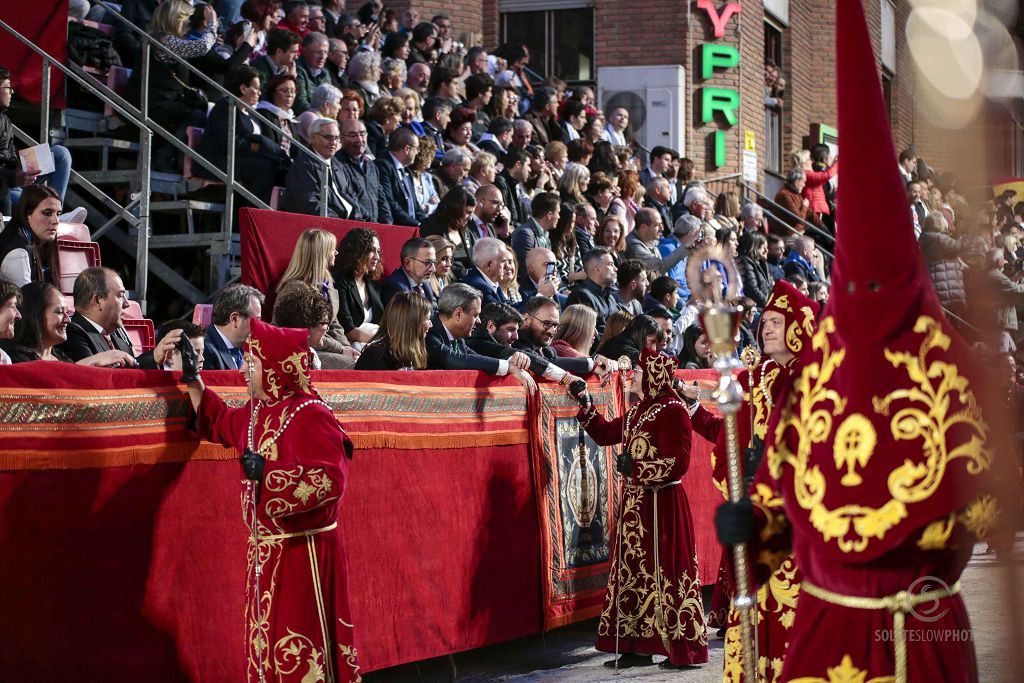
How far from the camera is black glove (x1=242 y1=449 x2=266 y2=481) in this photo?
561 cm

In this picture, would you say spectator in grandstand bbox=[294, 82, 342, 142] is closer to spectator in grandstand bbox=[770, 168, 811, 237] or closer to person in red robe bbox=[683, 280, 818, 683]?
person in red robe bbox=[683, 280, 818, 683]

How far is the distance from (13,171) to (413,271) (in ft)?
8.95

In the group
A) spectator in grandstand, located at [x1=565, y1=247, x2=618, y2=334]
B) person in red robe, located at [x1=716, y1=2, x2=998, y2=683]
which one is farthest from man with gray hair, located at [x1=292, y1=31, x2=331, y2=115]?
person in red robe, located at [x1=716, y1=2, x2=998, y2=683]

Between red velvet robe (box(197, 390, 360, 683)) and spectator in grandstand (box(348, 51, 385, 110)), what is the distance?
8.01 meters

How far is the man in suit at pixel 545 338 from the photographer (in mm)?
9047

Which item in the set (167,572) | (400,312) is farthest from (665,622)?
(167,572)

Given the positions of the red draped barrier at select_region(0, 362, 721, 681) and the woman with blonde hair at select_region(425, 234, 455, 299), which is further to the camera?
the woman with blonde hair at select_region(425, 234, 455, 299)

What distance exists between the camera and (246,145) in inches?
432

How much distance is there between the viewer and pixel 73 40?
10.9 m

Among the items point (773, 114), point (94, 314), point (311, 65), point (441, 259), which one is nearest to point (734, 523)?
point (94, 314)

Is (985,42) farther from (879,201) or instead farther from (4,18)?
(4,18)

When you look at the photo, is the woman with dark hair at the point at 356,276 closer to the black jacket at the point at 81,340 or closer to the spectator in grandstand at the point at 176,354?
the spectator in grandstand at the point at 176,354

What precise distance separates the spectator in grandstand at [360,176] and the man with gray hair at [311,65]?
60.5 inches

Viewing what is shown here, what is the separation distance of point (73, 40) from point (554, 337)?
4713mm
